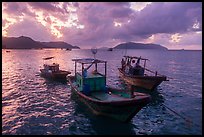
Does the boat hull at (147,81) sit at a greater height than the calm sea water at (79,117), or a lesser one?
greater

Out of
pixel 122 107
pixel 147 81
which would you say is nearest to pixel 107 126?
pixel 122 107

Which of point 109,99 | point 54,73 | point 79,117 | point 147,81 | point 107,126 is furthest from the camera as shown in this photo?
point 54,73

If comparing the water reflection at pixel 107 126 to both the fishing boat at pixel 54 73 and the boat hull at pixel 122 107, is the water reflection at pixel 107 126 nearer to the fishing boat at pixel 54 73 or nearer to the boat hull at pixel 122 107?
the boat hull at pixel 122 107

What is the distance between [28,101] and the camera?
2419 cm

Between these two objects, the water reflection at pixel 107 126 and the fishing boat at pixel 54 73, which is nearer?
the water reflection at pixel 107 126

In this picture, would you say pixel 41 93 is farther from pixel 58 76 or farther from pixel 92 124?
pixel 92 124

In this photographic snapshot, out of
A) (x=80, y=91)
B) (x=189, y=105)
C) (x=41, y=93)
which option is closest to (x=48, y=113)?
(x=80, y=91)

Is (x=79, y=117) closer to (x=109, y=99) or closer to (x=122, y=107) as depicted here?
(x=109, y=99)

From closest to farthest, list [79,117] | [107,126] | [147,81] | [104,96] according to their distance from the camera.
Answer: [107,126]
[79,117]
[104,96]
[147,81]

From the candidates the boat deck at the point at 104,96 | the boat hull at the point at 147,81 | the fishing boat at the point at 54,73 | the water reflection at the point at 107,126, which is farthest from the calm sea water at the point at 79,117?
the fishing boat at the point at 54,73

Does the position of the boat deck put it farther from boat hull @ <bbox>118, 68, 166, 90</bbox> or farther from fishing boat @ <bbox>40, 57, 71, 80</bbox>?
fishing boat @ <bbox>40, 57, 71, 80</bbox>

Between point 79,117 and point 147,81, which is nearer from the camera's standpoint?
point 79,117

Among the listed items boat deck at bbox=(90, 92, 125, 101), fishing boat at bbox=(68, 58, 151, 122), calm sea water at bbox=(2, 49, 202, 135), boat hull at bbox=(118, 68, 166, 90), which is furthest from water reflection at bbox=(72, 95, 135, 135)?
boat hull at bbox=(118, 68, 166, 90)

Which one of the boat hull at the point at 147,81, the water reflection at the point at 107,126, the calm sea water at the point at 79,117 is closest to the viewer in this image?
the water reflection at the point at 107,126
